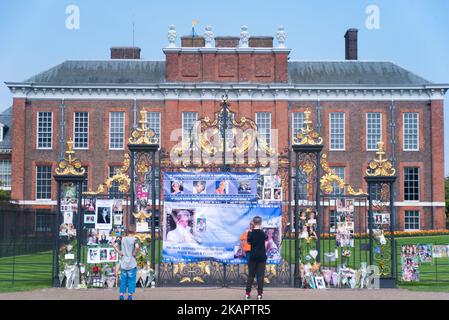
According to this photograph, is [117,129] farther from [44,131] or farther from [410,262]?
[410,262]

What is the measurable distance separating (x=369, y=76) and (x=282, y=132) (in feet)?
23.6

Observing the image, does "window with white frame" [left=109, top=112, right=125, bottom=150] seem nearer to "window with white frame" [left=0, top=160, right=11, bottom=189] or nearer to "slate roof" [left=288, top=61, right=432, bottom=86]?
"window with white frame" [left=0, top=160, right=11, bottom=189]

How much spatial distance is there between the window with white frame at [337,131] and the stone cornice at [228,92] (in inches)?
45.1

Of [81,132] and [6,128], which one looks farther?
[6,128]

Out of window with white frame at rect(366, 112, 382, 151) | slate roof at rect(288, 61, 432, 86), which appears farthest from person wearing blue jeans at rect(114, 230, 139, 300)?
window with white frame at rect(366, 112, 382, 151)

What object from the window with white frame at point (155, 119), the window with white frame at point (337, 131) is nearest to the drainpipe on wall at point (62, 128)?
A: the window with white frame at point (155, 119)

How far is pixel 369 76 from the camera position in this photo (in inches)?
1692

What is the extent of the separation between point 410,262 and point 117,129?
27.6m

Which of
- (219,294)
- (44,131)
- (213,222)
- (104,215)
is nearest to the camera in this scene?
(219,294)

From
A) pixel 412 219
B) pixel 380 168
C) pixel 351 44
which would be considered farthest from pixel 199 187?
pixel 351 44

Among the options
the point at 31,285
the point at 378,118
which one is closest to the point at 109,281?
the point at 31,285

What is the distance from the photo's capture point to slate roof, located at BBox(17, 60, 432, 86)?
42344 millimetres

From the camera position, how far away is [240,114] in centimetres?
4084

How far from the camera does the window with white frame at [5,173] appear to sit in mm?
44469
